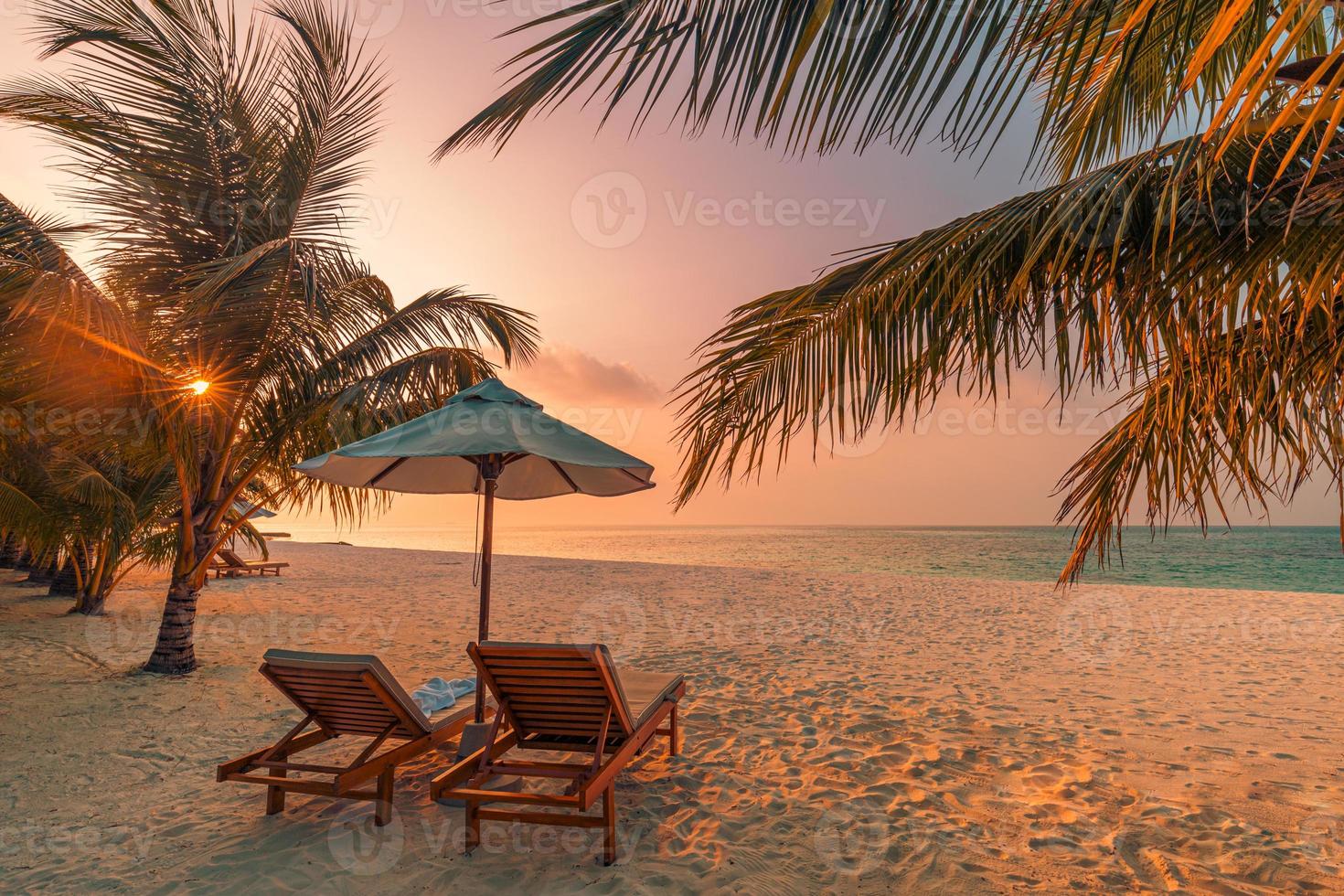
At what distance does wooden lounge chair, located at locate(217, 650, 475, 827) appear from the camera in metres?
3.13

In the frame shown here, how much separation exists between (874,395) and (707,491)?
78 centimetres

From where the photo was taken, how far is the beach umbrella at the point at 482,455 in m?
3.51

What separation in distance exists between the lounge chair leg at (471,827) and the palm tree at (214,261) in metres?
3.73

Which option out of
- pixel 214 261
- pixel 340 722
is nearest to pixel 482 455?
pixel 340 722

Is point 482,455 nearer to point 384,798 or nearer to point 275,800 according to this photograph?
point 384,798

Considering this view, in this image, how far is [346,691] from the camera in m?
3.28

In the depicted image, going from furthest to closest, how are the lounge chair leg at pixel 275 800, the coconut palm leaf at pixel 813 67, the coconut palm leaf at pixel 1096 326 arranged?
the lounge chair leg at pixel 275 800
the coconut palm leaf at pixel 1096 326
the coconut palm leaf at pixel 813 67

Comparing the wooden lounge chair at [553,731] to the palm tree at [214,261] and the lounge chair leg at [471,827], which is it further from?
the palm tree at [214,261]

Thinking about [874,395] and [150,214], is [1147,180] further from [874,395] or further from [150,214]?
[150,214]

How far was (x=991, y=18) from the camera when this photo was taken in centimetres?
151

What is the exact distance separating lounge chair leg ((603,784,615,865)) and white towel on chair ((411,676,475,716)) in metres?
2.59

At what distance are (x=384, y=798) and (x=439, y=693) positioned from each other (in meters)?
2.29

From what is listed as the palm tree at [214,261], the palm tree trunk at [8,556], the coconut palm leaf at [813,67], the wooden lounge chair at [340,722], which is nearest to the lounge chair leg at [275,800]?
the wooden lounge chair at [340,722]

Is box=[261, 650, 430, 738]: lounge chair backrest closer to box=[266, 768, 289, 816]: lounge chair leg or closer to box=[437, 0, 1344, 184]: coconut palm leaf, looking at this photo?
box=[266, 768, 289, 816]: lounge chair leg
